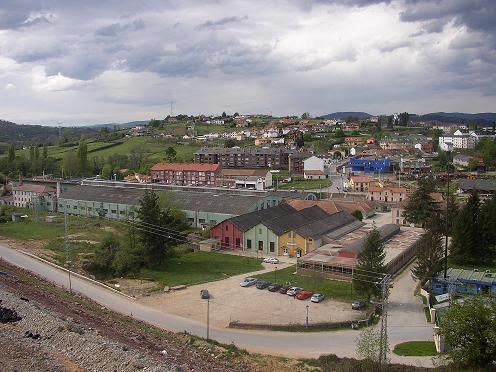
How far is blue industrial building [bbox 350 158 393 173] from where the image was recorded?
72244 millimetres

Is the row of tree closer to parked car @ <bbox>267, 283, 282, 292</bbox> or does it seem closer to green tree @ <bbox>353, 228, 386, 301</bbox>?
parked car @ <bbox>267, 283, 282, 292</bbox>

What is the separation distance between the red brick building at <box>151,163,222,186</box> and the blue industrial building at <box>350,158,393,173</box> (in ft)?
72.6

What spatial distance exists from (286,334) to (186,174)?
47800 millimetres

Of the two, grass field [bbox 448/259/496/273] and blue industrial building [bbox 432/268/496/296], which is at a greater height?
blue industrial building [bbox 432/268/496/296]

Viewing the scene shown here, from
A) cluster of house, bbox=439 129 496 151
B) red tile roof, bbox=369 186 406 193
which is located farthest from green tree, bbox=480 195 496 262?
cluster of house, bbox=439 129 496 151

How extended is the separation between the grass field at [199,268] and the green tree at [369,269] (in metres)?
6.98

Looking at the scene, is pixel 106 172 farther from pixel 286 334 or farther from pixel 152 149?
pixel 286 334

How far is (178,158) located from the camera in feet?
259

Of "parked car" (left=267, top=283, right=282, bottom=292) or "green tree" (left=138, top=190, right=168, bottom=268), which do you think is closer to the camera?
"parked car" (left=267, top=283, right=282, bottom=292)

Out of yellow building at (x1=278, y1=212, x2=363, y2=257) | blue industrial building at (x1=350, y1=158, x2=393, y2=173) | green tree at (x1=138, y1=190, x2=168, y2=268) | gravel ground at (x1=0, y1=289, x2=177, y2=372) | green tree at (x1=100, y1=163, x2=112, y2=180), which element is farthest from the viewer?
blue industrial building at (x1=350, y1=158, x2=393, y2=173)

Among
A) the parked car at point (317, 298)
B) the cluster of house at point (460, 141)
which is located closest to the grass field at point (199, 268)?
the parked car at point (317, 298)

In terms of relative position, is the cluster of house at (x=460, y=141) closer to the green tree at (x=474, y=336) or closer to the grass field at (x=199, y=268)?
the grass field at (x=199, y=268)

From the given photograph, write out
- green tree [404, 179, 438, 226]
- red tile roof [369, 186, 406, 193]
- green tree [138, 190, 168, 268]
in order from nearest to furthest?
green tree [138, 190, 168, 268] → green tree [404, 179, 438, 226] → red tile roof [369, 186, 406, 193]

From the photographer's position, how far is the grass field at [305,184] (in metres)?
60.0
